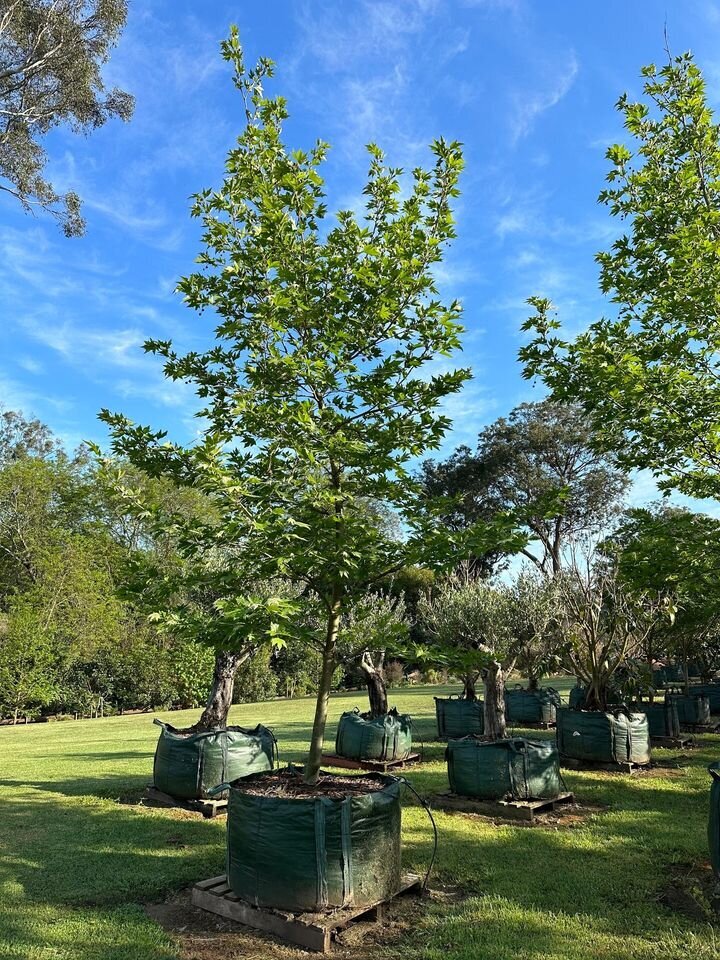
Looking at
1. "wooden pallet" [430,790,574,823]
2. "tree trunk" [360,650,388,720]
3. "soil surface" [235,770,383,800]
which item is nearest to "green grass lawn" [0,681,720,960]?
"wooden pallet" [430,790,574,823]

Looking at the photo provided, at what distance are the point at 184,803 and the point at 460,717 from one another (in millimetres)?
8057

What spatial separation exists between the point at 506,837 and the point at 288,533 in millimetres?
5141

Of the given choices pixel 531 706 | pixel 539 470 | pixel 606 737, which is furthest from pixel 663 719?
pixel 539 470

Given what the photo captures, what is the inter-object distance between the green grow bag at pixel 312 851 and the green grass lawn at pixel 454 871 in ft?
1.28

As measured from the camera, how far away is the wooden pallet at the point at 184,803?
895 cm

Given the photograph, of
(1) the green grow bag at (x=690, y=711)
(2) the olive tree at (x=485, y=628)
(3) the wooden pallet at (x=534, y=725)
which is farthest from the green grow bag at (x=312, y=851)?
(1) the green grow bag at (x=690, y=711)

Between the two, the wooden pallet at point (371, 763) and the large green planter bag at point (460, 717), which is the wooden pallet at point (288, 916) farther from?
the large green planter bag at point (460, 717)

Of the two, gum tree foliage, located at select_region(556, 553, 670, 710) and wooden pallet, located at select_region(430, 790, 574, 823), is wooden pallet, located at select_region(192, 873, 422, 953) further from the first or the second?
gum tree foliage, located at select_region(556, 553, 670, 710)

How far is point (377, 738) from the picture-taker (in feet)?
41.4

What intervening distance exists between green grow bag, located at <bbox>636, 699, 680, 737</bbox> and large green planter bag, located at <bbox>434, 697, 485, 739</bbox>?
3.61 m

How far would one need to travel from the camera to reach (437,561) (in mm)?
5695

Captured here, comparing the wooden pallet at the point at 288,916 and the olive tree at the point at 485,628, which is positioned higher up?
the olive tree at the point at 485,628

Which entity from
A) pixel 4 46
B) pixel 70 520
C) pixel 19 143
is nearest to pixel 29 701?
pixel 70 520

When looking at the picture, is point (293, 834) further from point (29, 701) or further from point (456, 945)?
point (29, 701)
